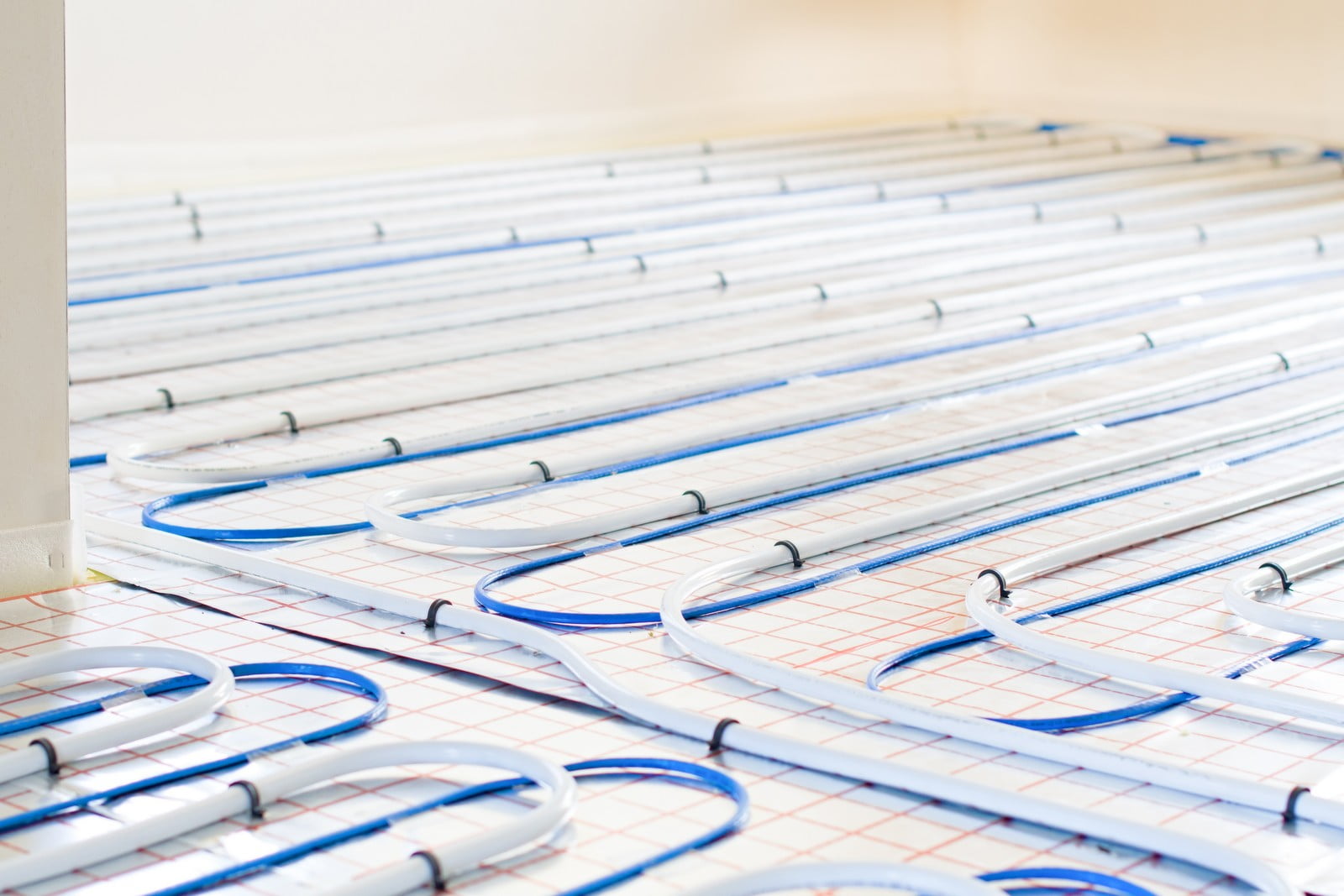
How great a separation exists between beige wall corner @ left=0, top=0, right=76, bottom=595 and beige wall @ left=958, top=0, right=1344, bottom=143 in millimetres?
8334

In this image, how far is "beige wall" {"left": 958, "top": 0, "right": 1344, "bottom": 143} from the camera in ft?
33.0

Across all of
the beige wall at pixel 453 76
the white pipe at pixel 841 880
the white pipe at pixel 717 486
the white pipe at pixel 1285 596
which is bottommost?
the white pipe at pixel 841 880

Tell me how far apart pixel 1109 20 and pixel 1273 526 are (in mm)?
7599

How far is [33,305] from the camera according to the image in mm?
3459

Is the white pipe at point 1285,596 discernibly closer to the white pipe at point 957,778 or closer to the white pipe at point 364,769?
the white pipe at point 957,778

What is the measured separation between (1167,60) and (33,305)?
344 inches

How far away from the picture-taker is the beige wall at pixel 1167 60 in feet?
33.0

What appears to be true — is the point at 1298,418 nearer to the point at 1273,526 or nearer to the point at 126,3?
the point at 1273,526

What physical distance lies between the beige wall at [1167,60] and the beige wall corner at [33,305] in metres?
8.33

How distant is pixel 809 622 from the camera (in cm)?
352

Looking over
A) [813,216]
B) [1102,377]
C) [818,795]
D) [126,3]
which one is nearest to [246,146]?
[126,3]

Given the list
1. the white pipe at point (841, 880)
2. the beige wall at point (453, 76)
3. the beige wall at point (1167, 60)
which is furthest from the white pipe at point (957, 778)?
the beige wall at point (1167, 60)

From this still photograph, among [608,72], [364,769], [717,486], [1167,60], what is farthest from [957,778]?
[1167,60]

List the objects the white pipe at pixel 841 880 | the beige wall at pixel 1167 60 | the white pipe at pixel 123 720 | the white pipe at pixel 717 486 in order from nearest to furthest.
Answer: the white pipe at pixel 841 880 < the white pipe at pixel 123 720 < the white pipe at pixel 717 486 < the beige wall at pixel 1167 60
